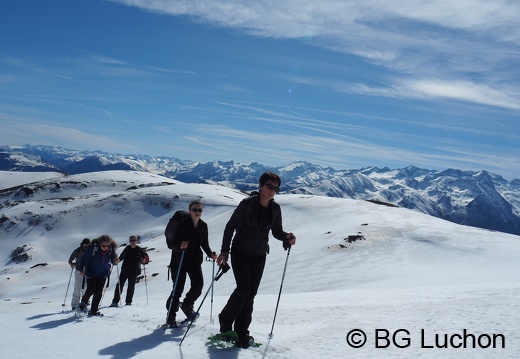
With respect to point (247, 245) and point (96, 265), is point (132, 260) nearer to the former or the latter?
point (96, 265)

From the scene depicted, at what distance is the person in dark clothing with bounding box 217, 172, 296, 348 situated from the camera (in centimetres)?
691

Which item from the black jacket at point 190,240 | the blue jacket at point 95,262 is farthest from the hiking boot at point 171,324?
the blue jacket at point 95,262

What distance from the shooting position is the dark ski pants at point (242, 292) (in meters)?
6.94

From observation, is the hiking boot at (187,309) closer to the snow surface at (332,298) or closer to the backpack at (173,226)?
the snow surface at (332,298)

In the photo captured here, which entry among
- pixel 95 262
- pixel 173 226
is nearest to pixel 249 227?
pixel 173 226

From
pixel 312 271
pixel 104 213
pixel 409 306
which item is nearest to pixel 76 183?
pixel 104 213

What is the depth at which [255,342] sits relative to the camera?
704 cm

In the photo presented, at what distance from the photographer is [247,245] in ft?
22.9

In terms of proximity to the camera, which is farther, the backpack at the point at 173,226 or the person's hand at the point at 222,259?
the backpack at the point at 173,226

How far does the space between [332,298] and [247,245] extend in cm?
736

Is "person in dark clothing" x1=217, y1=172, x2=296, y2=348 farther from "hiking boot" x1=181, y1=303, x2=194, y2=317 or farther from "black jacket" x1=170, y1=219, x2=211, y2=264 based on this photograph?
"hiking boot" x1=181, y1=303, x2=194, y2=317

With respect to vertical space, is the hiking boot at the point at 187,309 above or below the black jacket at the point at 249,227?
below

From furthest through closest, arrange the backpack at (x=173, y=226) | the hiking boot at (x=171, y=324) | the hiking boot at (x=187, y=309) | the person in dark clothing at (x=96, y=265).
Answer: the person in dark clothing at (x=96, y=265) < the hiking boot at (x=187, y=309) < the backpack at (x=173, y=226) < the hiking boot at (x=171, y=324)

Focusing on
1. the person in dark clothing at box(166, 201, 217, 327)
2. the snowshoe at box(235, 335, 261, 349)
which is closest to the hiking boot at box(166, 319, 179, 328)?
the person in dark clothing at box(166, 201, 217, 327)
